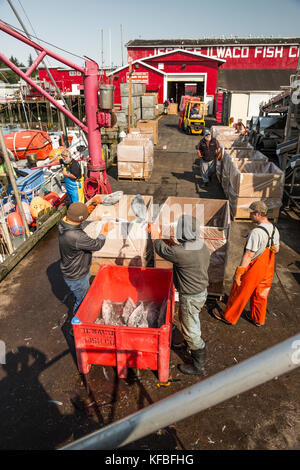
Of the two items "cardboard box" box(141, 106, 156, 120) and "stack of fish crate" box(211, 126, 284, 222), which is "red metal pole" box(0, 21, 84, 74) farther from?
"cardboard box" box(141, 106, 156, 120)

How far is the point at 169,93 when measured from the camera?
130ft

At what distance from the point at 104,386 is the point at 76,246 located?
1.91 m

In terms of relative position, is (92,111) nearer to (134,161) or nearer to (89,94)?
(89,94)

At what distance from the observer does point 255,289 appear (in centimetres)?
491

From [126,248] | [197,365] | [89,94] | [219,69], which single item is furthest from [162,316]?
[219,69]

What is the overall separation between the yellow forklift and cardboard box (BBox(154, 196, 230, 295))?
17606 millimetres

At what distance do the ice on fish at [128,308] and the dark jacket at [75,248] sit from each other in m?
0.82

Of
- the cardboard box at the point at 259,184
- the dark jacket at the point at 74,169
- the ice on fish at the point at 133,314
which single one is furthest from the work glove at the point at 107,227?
the cardboard box at the point at 259,184

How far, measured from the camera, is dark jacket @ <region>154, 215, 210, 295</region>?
12.7ft

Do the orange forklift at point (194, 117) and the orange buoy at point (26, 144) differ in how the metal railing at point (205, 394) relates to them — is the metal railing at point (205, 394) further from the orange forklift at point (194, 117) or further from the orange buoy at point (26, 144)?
the orange forklift at point (194, 117)

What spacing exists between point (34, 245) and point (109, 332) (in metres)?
4.65

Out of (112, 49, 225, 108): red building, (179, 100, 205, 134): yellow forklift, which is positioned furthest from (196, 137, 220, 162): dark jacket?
(112, 49, 225, 108): red building

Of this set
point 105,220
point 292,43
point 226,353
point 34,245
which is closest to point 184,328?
point 226,353
